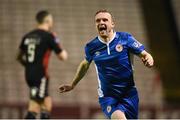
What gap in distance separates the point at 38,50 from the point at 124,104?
2.93m

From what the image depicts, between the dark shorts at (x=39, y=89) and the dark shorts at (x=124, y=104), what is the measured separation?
2.61 m

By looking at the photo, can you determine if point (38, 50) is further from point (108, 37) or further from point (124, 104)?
point (124, 104)

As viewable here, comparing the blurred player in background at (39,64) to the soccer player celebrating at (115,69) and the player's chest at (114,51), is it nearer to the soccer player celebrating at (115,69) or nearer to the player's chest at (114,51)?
the soccer player celebrating at (115,69)

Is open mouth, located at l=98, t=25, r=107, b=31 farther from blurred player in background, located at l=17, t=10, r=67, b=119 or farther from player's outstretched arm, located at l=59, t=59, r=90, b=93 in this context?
blurred player in background, located at l=17, t=10, r=67, b=119

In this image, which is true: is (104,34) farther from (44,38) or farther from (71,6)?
(71,6)

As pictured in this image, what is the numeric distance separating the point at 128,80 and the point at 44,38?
2822mm

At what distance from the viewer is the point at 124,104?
665 cm

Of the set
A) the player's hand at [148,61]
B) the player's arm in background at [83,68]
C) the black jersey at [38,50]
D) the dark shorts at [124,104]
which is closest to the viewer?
the player's hand at [148,61]

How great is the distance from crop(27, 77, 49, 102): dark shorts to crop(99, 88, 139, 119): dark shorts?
2612 mm

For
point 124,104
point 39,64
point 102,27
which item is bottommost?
point 124,104

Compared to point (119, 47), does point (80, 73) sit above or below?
below

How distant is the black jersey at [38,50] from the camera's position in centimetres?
923

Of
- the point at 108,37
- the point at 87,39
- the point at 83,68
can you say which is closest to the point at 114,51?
the point at 108,37

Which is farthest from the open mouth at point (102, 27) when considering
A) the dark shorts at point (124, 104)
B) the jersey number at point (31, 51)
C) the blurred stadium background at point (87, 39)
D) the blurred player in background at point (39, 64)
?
the blurred stadium background at point (87, 39)
